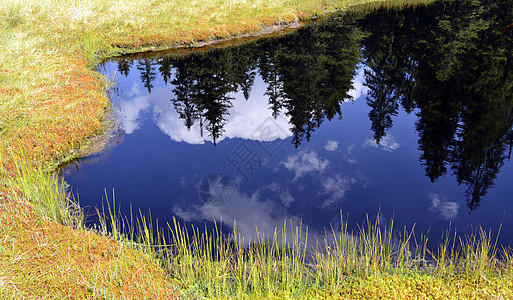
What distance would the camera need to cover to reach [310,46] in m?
31.9

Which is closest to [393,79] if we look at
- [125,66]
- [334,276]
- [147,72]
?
[147,72]

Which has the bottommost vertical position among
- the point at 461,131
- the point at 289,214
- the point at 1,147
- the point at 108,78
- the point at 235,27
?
the point at 289,214

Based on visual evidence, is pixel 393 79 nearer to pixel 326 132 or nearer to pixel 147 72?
pixel 326 132

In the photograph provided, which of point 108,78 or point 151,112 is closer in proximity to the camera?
point 151,112

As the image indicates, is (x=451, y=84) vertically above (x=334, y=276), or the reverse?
(x=451, y=84)

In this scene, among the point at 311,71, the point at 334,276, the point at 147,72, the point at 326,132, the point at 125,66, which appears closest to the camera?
the point at 334,276

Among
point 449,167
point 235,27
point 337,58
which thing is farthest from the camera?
point 235,27

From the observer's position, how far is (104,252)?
8625 mm

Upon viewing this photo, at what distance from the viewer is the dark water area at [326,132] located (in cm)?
1205

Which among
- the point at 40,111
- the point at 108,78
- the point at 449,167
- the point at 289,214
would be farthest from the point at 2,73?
the point at 449,167

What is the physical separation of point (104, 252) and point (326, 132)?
12.4 m

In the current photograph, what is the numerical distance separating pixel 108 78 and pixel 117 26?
31.2ft

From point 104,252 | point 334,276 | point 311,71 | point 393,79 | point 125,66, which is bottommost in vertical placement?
point 334,276

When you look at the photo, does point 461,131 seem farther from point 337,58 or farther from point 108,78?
point 108,78
